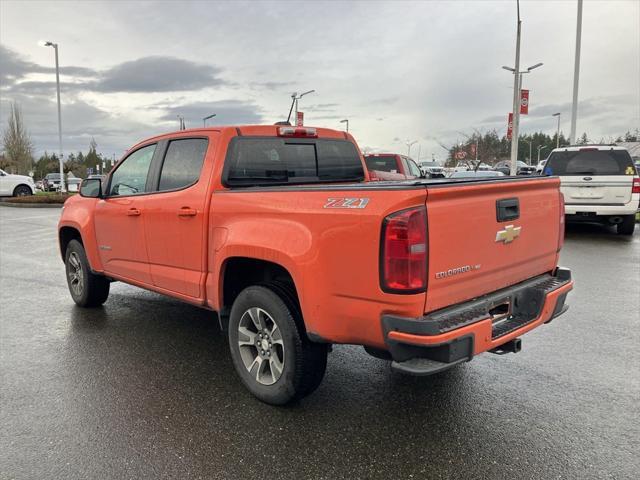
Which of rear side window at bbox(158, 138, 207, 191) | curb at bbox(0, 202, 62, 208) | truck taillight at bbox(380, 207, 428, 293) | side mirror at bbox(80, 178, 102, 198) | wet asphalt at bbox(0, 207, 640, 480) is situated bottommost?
wet asphalt at bbox(0, 207, 640, 480)

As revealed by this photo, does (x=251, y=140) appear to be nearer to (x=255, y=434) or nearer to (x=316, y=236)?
(x=316, y=236)

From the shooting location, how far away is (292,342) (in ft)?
11.1

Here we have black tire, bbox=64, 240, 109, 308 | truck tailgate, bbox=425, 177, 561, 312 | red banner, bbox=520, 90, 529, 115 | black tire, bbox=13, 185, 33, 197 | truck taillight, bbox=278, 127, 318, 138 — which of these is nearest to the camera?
truck tailgate, bbox=425, 177, 561, 312

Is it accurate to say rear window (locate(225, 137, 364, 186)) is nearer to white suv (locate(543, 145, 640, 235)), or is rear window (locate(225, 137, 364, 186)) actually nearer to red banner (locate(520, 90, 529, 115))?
white suv (locate(543, 145, 640, 235))

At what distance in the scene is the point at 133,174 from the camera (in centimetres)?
523

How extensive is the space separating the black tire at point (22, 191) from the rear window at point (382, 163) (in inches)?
851

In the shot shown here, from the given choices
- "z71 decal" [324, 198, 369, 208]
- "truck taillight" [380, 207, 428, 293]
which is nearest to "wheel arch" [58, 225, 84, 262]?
"z71 decal" [324, 198, 369, 208]

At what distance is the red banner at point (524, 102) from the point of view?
26.5 m

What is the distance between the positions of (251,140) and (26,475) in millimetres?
2731

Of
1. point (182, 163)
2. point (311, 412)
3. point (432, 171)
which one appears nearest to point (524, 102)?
point (432, 171)

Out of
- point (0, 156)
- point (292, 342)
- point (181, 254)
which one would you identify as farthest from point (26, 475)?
point (0, 156)

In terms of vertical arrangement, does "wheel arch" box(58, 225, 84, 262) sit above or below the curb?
above

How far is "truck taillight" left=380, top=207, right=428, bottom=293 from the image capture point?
2760 mm

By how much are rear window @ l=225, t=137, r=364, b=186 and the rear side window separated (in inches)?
12.5
